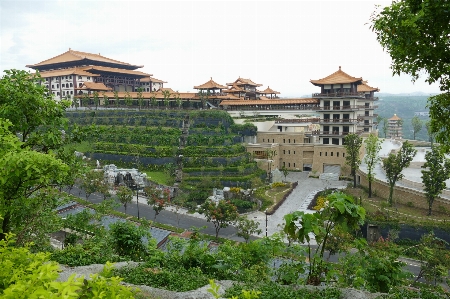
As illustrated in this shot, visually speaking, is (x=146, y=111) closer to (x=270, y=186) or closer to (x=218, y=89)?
(x=218, y=89)

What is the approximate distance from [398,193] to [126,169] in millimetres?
24578

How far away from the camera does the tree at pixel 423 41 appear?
696cm

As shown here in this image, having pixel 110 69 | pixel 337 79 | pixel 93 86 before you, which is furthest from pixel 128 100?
pixel 337 79

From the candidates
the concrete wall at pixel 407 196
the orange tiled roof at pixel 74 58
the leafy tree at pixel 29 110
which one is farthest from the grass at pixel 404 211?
the orange tiled roof at pixel 74 58

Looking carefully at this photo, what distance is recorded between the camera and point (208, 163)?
32.9 metres

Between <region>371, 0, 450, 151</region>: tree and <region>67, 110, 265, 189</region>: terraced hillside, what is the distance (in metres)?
23.5

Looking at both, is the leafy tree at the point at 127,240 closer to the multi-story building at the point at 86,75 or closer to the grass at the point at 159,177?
the grass at the point at 159,177

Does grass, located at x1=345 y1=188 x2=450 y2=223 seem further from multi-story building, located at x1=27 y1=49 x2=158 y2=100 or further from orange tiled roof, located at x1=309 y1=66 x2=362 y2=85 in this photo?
multi-story building, located at x1=27 y1=49 x2=158 y2=100

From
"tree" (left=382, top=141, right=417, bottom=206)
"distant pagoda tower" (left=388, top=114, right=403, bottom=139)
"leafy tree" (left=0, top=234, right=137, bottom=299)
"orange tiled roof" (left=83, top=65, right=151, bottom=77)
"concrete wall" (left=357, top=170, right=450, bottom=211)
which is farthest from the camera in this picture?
"distant pagoda tower" (left=388, top=114, right=403, bottom=139)

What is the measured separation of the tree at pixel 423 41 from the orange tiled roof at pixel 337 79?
29.5 metres

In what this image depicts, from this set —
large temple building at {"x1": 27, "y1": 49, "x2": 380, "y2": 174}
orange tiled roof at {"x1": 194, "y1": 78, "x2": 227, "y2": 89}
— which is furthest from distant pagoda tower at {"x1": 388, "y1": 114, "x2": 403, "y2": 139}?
orange tiled roof at {"x1": 194, "y1": 78, "x2": 227, "y2": 89}

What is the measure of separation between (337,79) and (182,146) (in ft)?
61.6

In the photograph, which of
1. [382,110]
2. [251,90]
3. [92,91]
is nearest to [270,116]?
[251,90]

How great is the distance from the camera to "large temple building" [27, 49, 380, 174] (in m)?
36.7
